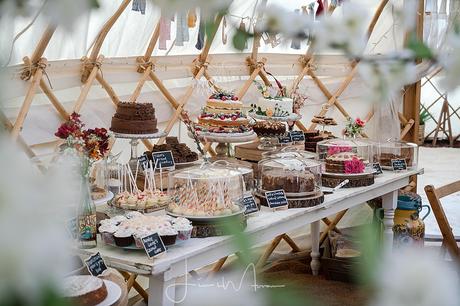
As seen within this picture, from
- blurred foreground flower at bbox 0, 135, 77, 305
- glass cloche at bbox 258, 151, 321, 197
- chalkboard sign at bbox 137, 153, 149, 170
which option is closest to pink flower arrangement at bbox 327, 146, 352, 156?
glass cloche at bbox 258, 151, 321, 197

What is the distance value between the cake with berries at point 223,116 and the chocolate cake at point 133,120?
11.1 inches

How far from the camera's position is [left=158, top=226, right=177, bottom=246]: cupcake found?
1.92 m

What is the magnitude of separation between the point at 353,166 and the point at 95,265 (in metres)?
1.66

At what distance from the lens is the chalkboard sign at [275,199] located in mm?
2543

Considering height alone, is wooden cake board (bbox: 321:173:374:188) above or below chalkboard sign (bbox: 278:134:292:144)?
below

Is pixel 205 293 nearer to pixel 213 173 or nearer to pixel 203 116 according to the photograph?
pixel 213 173

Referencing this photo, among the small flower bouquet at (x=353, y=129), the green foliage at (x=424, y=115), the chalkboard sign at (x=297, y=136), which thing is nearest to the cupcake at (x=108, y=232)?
the chalkboard sign at (x=297, y=136)

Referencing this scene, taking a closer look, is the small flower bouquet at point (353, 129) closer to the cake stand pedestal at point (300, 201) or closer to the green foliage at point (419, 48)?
the cake stand pedestal at point (300, 201)

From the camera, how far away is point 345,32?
22 centimetres

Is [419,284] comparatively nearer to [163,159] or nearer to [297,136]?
[163,159]

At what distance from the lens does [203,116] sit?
9.60 ft

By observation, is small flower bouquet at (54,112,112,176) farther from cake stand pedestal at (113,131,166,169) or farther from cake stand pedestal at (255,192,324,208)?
cake stand pedestal at (255,192,324,208)

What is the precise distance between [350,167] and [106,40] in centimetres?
128

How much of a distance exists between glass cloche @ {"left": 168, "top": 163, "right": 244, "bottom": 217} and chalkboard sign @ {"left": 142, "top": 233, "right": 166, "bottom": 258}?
0.32 metres
